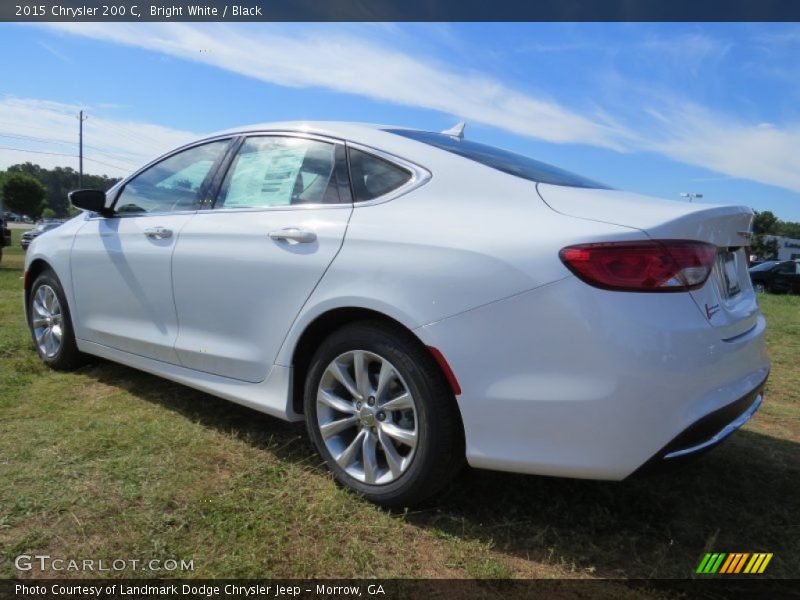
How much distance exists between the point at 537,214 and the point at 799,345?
5620mm

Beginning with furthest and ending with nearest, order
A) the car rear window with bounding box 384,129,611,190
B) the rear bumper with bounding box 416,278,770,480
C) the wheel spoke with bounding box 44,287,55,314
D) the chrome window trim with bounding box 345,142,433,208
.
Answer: the wheel spoke with bounding box 44,287,55,314, the car rear window with bounding box 384,129,611,190, the chrome window trim with bounding box 345,142,433,208, the rear bumper with bounding box 416,278,770,480

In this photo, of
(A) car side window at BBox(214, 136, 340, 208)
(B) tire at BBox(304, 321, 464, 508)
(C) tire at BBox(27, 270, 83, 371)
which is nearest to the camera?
(B) tire at BBox(304, 321, 464, 508)

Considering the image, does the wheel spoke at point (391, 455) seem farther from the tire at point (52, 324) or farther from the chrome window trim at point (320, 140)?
the tire at point (52, 324)

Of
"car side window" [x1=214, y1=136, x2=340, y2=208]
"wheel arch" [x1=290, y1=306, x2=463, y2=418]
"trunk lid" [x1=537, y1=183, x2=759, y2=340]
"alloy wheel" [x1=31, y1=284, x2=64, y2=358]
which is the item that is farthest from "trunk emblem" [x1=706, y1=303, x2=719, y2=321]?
"alloy wheel" [x1=31, y1=284, x2=64, y2=358]

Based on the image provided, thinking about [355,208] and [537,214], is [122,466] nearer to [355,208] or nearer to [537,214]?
[355,208]

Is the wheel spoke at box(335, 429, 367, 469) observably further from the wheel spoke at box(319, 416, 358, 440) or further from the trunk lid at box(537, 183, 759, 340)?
the trunk lid at box(537, 183, 759, 340)

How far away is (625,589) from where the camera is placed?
6.36ft

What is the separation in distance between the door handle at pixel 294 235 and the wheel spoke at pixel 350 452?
83cm

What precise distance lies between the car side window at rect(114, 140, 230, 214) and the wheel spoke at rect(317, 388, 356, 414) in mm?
1369

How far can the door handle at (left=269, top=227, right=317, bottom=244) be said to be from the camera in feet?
8.32

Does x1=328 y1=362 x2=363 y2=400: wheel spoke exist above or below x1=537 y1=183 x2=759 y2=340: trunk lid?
below

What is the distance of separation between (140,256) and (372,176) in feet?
5.19

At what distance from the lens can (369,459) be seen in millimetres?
2385

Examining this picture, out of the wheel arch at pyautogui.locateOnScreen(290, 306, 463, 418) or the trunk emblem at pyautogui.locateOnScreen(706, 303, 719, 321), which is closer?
the trunk emblem at pyautogui.locateOnScreen(706, 303, 719, 321)
